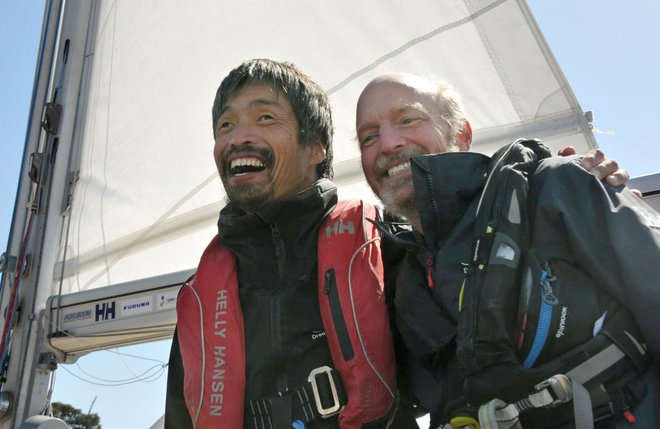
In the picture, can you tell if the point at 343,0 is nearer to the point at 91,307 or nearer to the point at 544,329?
the point at 91,307

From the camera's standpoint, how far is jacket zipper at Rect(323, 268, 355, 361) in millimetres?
1610

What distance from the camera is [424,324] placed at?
1477mm

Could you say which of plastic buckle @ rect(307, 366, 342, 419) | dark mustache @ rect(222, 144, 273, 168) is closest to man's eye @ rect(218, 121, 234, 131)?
dark mustache @ rect(222, 144, 273, 168)

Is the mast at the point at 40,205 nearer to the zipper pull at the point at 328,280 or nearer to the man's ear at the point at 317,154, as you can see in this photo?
the man's ear at the point at 317,154

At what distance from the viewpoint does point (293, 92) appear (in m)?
1.98

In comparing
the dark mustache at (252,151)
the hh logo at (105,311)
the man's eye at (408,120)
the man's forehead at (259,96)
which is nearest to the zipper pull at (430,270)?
the man's eye at (408,120)

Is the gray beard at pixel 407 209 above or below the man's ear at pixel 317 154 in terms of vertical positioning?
below

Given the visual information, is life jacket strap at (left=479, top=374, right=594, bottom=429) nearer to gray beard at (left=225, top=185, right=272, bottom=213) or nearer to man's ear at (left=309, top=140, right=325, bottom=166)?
gray beard at (left=225, top=185, right=272, bottom=213)

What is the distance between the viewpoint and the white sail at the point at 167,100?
269 centimetres

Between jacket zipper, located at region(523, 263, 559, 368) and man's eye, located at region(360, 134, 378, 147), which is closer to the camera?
jacket zipper, located at region(523, 263, 559, 368)

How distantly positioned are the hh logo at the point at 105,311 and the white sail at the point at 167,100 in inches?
4.6

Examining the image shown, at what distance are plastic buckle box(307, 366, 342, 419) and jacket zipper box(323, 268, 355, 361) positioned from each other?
0.22 feet

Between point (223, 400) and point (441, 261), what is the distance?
0.63 metres

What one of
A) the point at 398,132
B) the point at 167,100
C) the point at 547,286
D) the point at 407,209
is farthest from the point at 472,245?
the point at 167,100
